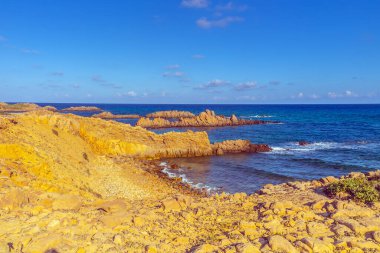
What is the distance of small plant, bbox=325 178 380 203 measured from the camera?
11.1m

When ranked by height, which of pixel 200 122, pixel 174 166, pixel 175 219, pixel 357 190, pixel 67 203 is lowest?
pixel 174 166

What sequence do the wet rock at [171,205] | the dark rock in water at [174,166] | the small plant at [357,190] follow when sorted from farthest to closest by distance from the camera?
the dark rock in water at [174,166], the small plant at [357,190], the wet rock at [171,205]

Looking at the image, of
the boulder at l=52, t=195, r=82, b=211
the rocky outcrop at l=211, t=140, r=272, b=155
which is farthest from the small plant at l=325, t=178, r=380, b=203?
the rocky outcrop at l=211, t=140, r=272, b=155

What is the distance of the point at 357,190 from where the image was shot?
1166cm

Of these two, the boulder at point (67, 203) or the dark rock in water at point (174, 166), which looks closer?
the boulder at point (67, 203)

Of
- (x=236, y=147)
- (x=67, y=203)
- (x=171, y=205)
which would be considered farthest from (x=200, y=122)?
(x=67, y=203)

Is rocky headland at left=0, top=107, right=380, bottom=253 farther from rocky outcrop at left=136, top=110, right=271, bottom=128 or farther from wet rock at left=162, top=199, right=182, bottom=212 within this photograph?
rocky outcrop at left=136, top=110, right=271, bottom=128

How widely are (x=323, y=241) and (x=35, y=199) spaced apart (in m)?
9.28

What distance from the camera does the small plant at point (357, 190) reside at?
36.4 feet

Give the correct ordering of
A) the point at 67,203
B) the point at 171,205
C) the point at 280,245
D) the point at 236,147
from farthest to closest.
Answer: the point at 236,147 → the point at 171,205 → the point at 67,203 → the point at 280,245

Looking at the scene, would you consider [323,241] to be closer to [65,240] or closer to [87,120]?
[65,240]

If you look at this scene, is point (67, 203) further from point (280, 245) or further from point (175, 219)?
point (280, 245)

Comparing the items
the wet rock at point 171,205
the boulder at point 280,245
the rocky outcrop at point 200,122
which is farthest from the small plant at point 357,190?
the rocky outcrop at point 200,122

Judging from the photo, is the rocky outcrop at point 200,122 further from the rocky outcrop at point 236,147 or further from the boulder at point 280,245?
the boulder at point 280,245
